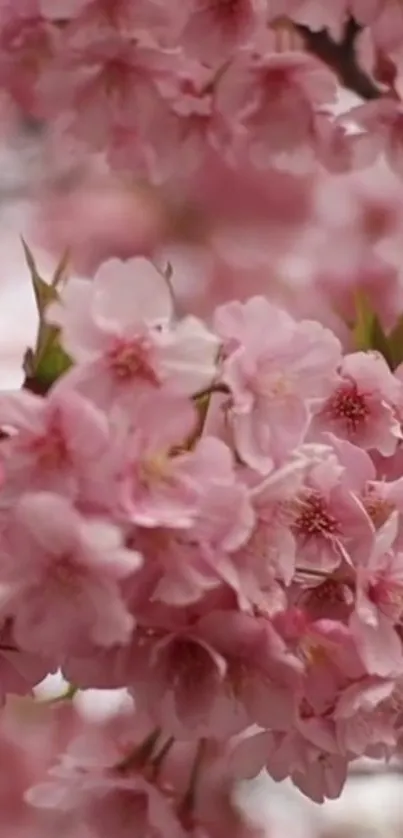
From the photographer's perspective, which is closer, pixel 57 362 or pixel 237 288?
pixel 57 362

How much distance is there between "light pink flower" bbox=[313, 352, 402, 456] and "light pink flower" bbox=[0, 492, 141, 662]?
0.14 m

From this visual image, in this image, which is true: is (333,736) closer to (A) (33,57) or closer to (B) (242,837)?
(B) (242,837)

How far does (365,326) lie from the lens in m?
0.62

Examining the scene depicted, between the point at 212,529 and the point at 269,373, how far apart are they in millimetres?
69

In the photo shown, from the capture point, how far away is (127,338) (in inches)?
17.8

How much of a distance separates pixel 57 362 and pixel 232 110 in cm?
19

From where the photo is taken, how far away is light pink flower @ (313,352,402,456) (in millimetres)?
535

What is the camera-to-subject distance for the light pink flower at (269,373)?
471mm

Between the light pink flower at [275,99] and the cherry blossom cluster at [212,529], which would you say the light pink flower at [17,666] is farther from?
the light pink flower at [275,99]

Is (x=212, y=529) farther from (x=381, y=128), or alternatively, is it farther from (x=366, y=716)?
(x=381, y=128)

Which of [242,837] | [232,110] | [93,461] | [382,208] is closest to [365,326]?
[232,110]

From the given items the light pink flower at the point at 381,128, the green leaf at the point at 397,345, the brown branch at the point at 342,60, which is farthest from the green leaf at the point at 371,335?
the brown branch at the point at 342,60

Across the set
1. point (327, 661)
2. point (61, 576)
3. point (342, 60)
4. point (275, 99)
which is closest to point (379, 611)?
point (327, 661)

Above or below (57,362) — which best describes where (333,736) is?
below
